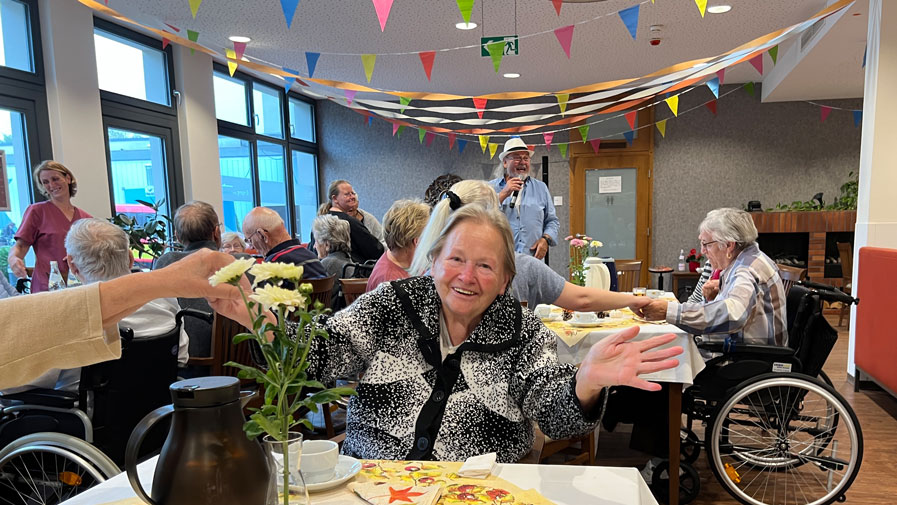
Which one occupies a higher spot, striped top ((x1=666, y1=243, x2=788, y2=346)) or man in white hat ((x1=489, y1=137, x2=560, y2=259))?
man in white hat ((x1=489, y1=137, x2=560, y2=259))

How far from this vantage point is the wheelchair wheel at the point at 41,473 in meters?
1.31

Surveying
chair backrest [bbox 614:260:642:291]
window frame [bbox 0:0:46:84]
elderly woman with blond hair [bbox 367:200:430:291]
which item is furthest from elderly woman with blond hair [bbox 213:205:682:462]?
window frame [bbox 0:0:46:84]

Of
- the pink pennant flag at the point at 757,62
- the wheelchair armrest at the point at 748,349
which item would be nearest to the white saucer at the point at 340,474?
the wheelchair armrest at the point at 748,349

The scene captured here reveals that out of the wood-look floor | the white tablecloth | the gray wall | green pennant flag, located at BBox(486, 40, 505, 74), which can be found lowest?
the wood-look floor

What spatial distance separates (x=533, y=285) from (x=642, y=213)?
20.7 feet

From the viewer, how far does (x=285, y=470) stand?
0.74 m

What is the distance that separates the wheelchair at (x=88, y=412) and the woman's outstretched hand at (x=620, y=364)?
1385 millimetres

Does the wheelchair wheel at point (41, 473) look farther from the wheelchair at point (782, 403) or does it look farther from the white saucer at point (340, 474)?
the wheelchair at point (782, 403)

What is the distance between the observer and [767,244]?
7.55 meters

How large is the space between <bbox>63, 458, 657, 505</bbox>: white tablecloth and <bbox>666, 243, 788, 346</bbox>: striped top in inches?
55.8

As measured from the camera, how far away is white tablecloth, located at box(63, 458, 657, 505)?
92cm

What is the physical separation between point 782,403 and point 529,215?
2.61 m

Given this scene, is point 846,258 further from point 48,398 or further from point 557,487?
point 48,398

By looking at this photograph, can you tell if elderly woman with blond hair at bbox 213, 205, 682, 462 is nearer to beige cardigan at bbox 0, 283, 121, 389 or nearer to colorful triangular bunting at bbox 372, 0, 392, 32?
beige cardigan at bbox 0, 283, 121, 389
